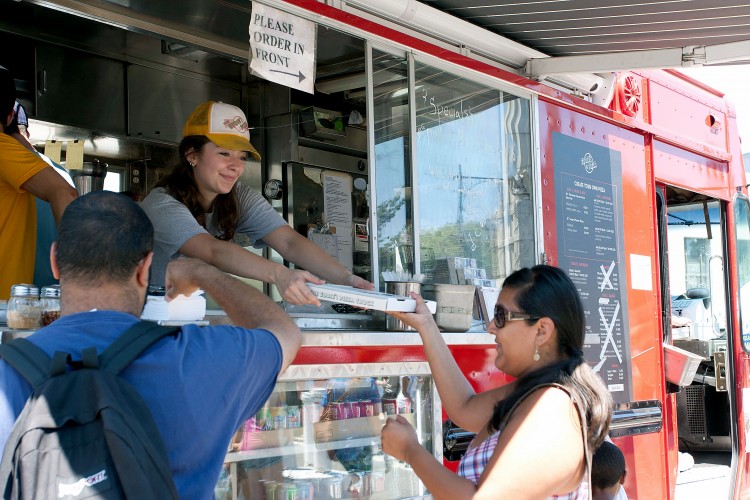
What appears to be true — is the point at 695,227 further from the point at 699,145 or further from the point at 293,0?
the point at 293,0

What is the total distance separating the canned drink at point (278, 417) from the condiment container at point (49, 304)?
3.09 feet

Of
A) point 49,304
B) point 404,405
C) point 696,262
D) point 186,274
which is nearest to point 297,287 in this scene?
point 186,274

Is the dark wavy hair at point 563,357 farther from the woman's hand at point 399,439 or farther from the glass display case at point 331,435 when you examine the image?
the glass display case at point 331,435

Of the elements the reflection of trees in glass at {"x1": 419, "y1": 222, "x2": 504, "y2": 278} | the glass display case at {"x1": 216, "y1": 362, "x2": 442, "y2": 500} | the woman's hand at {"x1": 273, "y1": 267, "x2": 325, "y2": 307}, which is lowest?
the glass display case at {"x1": 216, "y1": 362, "x2": 442, "y2": 500}

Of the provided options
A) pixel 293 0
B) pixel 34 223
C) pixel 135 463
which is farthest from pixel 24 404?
pixel 293 0

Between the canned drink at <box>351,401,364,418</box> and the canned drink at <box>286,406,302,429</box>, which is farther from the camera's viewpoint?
the canned drink at <box>351,401,364,418</box>

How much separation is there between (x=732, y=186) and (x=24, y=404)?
19.6ft

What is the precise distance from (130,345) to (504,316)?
1.20m

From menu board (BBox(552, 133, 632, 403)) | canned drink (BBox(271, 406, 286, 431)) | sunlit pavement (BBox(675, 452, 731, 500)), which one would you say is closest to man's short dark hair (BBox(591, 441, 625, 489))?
canned drink (BBox(271, 406, 286, 431))

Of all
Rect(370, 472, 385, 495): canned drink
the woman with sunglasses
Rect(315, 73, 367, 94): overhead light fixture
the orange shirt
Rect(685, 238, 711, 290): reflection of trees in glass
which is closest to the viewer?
the woman with sunglasses

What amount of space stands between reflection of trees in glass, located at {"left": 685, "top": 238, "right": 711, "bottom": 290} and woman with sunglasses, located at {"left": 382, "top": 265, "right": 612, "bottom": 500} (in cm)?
622

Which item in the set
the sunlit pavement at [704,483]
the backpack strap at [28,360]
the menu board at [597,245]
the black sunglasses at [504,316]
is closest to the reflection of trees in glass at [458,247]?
the menu board at [597,245]

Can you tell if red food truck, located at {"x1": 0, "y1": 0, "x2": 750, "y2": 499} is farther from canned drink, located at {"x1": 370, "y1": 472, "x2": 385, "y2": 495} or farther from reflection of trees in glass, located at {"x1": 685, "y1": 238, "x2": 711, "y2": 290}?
reflection of trees in glass, located at {"x1": 685, "y1": 238, "x2": 711, "y2": 290}

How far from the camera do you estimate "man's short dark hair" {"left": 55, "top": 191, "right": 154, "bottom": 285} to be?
1.58m
